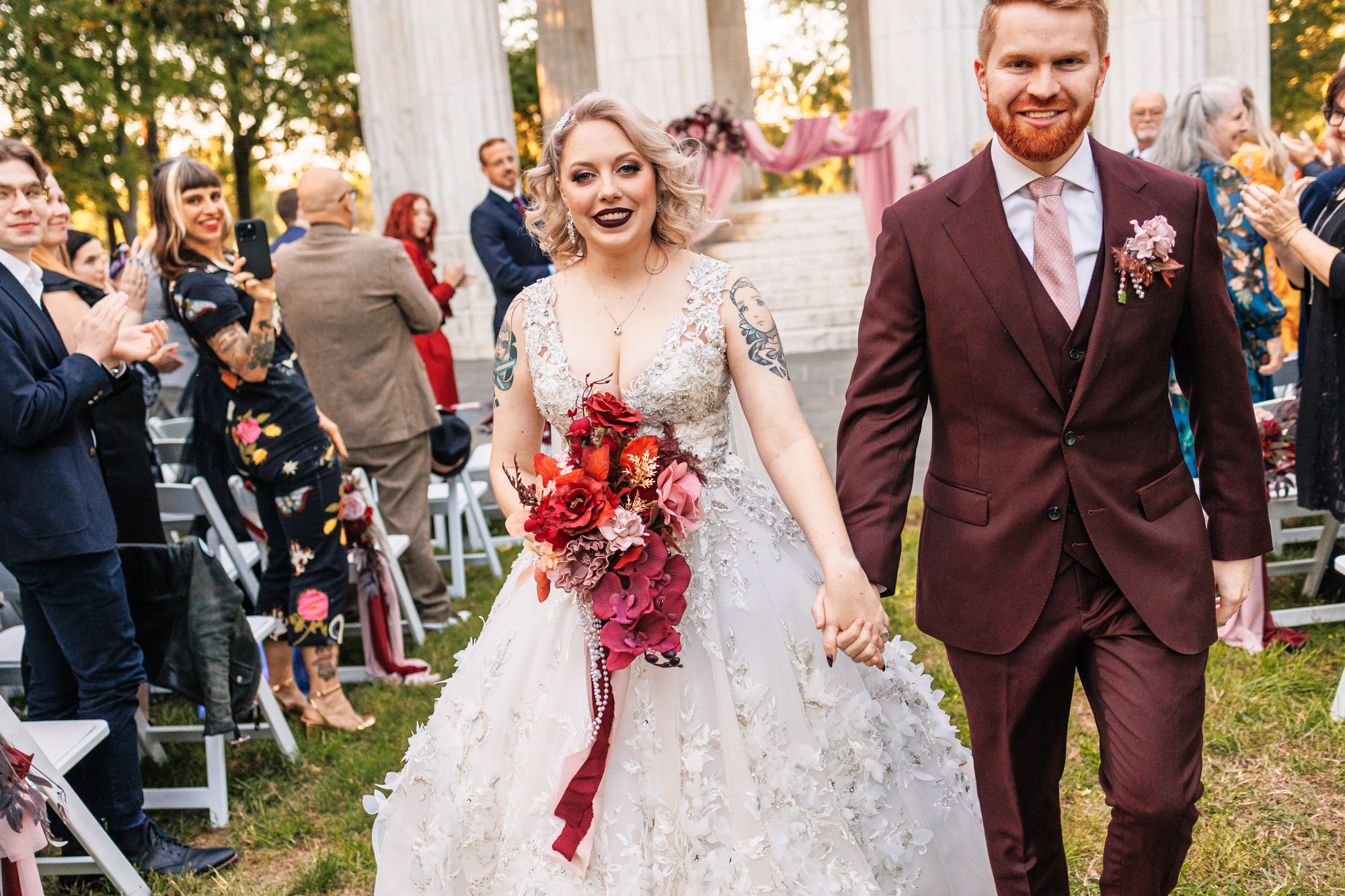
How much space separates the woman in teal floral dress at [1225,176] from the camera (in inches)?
216

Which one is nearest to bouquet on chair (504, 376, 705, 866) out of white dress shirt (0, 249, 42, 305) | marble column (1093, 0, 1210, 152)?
white dress shirt (0, 249, 42, 305)

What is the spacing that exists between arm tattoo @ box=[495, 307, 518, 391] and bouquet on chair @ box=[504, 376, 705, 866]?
631 mm

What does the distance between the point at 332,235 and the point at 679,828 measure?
4.16 m

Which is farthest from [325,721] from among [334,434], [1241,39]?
[1241,39]

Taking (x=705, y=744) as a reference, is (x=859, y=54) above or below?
above

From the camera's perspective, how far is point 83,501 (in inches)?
152

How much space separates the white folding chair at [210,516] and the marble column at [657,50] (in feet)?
38.5

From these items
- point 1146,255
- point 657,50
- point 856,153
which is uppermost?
point 657,50

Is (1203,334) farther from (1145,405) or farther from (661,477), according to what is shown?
(661,477)

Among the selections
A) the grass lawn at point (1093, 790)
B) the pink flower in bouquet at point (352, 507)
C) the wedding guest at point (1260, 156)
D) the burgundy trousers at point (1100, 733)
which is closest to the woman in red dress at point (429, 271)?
the pink flower in bouquet at point (352, 507)

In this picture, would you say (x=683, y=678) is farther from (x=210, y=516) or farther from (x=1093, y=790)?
(x=210, y=516)

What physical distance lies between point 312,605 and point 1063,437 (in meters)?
3.81

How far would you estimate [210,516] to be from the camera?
5102 millimetres

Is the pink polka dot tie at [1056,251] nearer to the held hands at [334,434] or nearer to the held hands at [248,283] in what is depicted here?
the held hands at [248,283]
